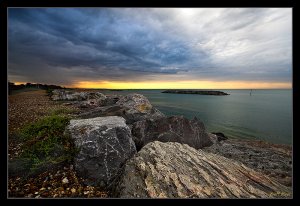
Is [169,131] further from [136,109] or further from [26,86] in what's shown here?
[26,86]

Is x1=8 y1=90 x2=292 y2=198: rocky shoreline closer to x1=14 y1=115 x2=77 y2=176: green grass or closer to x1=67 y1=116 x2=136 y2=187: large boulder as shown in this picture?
x1=67 y1=116 x2=136 y2=187: large boulder

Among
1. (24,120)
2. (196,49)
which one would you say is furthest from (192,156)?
(24,120)

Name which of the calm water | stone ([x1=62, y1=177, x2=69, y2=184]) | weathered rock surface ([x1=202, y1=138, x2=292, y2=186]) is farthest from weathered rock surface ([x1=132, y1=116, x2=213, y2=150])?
the calm water

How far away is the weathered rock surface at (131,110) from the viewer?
7062 mm

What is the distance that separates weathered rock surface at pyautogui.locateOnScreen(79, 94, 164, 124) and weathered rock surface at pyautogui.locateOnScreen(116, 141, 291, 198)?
2.95 metres

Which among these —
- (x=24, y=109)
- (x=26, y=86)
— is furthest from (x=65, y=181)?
(x=24, y=109)

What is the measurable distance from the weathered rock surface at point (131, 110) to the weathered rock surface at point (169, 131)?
1.48 m

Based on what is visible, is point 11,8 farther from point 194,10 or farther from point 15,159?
point 194,10

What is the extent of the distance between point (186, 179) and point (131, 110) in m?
4.23

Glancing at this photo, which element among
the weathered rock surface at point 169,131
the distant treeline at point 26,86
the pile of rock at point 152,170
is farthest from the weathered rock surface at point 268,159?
the distant treeline at point 26,86

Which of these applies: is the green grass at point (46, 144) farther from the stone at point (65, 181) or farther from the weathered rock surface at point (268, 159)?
the weathered rock surface at point (268, 159)

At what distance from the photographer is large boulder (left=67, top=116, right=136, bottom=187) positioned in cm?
384
